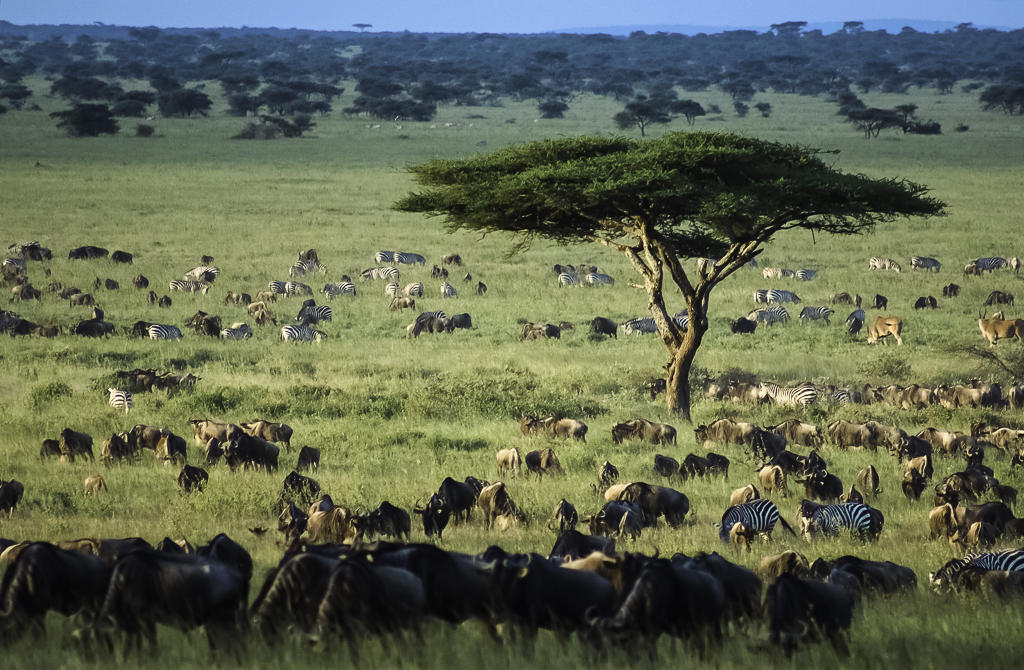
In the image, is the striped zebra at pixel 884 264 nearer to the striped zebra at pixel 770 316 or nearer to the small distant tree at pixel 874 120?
the striped zebra at pixel 770 316

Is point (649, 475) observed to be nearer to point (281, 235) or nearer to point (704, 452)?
point (704, 452)

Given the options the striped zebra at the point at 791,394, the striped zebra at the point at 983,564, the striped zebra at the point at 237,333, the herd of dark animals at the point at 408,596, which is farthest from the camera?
the striped zebra at the point at 237,333

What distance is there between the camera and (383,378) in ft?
74.0

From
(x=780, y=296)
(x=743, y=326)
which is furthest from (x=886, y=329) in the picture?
(x=780, y=296)

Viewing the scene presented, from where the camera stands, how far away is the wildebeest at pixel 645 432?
17234mm

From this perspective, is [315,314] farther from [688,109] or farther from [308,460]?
[688,109]

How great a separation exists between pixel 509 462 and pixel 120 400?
25.8 ft

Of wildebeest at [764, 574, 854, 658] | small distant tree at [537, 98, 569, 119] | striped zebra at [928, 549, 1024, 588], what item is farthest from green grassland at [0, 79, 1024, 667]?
small distant tree at [537, 98, 569, 119]

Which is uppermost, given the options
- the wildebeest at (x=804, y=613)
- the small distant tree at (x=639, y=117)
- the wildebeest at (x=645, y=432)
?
the small distant tree at (x=639, y=117)

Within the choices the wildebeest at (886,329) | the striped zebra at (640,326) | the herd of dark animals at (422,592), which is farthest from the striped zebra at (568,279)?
the herd of dark animals at (422,592)

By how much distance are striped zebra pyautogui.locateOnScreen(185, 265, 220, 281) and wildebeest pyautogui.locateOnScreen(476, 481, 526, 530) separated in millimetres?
25918

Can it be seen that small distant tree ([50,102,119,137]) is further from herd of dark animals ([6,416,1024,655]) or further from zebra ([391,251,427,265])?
herd of dark animals ([6,416,1024,655])

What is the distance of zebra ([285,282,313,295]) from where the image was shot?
34625mm

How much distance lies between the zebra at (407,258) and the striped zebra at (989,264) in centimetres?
1936
